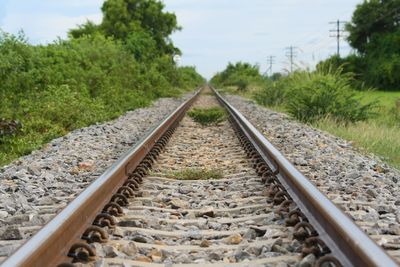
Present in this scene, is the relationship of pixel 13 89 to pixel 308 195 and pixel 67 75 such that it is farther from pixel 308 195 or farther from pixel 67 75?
pixel 308 195

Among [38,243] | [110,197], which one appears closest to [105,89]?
[110,197]

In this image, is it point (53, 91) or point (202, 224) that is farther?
point (53, 91)

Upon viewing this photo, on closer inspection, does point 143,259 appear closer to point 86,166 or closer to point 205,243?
point 205,243

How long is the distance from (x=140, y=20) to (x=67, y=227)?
1618 inches

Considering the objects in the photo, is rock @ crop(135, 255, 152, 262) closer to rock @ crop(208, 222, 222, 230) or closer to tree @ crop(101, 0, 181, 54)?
rock @ crop(208, 222, 222, 230)

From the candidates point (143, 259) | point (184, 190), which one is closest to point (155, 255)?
point (143, 259)

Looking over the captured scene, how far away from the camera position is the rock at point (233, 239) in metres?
3.41

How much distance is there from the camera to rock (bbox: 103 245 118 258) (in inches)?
122

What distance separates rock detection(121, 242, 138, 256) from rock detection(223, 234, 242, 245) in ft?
1.80

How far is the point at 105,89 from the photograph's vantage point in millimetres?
15906

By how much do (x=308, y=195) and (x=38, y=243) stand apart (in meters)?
1.66

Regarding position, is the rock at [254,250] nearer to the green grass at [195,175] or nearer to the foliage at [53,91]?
the green grass at [195,175]

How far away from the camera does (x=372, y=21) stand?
58031 millimetres

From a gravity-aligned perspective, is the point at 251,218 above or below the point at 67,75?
below
